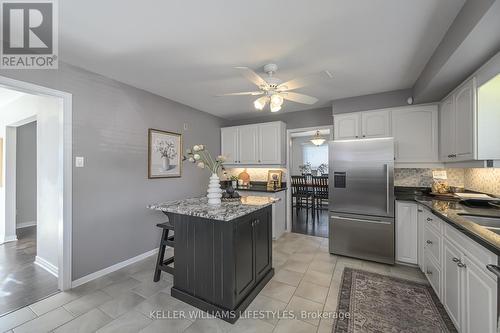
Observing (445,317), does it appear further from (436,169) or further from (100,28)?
(100,28)

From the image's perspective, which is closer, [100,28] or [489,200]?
[100,28]

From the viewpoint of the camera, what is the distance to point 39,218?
287cm

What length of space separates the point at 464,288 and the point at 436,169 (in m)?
2.17

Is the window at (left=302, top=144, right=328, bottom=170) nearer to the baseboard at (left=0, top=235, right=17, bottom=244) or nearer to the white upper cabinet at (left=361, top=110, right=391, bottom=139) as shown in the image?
the white upper cabinet at (left=361, top=110, right=391, bottom=139)

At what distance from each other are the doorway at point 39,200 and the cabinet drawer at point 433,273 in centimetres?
381

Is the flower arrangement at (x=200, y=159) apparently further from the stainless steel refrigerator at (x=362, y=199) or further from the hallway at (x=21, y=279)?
the hallway at (x=21, y=279)

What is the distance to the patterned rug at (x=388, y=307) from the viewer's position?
1.73 metres

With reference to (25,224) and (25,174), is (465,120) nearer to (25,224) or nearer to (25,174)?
(25,174)

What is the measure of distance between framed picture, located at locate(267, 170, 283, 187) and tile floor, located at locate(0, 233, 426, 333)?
171 cm

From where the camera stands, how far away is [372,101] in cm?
324

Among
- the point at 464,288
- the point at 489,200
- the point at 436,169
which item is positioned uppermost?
the point at 436,169

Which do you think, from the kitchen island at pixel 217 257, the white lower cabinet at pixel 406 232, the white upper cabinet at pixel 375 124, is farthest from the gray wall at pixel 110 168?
the white lower cabinet at pixel 406 232

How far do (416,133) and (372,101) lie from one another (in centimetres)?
77

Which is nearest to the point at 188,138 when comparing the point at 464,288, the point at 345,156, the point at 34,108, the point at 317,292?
the point at 34,108
